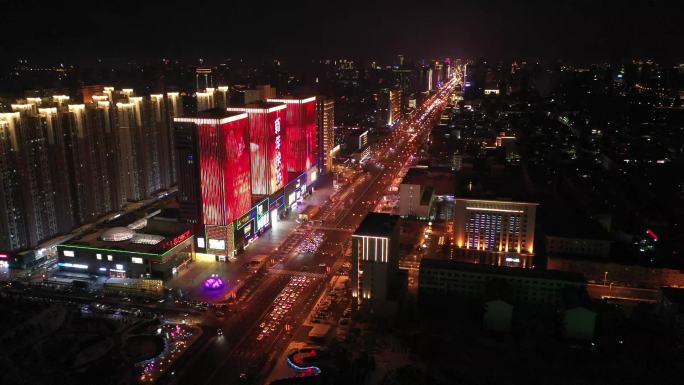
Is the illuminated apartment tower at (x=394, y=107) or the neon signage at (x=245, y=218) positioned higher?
the illuminated apartment tower at (x=394, y=107)

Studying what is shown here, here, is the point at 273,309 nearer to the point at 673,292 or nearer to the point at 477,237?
the point at 477,237

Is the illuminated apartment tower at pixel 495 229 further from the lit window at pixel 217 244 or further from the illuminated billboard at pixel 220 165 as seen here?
the lit window at pixel 217 244

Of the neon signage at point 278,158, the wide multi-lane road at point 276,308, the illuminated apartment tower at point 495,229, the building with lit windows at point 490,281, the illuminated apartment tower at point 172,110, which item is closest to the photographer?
the wide multi-lane road at point 276,308

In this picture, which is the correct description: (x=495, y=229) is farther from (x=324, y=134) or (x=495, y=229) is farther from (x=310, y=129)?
(x=324, y=134)

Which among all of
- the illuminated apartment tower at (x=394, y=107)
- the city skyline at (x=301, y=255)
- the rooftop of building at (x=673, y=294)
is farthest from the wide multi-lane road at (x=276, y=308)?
the illuminated apartment tower at (x=394, y=107)

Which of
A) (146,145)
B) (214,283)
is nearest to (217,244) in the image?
(214,283)

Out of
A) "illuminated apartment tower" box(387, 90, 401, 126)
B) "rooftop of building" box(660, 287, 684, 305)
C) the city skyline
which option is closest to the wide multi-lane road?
the city skyline
